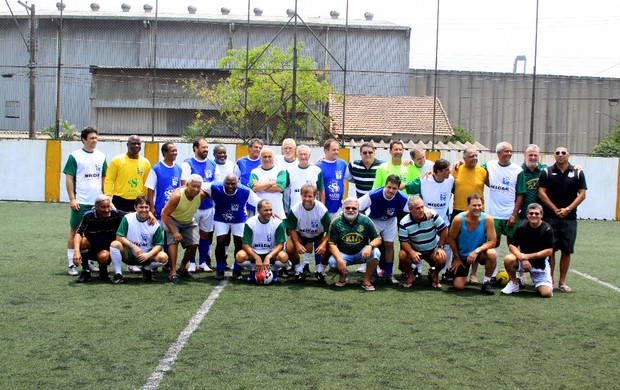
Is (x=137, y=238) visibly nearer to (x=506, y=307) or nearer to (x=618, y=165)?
(x=506, y=307)

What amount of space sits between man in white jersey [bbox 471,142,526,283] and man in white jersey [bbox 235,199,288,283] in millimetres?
2418

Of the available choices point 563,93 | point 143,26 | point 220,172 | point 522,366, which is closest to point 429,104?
point 563,93

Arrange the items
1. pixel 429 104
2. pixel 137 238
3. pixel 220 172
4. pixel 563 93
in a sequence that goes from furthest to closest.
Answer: pixel 429 104 → pixel 563 93 → pixel 220 172 → pixel 137 238

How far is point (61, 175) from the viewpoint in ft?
72.4

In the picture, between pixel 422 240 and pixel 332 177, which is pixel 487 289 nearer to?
pixel 422 240

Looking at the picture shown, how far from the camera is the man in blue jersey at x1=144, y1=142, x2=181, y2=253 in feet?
34.1

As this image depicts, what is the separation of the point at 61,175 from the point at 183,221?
42.3ft

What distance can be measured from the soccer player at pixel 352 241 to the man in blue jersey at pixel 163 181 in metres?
2.20

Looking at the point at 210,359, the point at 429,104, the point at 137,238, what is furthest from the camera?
the point at 429,104

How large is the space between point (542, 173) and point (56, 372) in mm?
6559

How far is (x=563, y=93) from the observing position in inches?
1371

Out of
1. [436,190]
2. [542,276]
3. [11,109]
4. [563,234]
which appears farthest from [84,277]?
[11,109]

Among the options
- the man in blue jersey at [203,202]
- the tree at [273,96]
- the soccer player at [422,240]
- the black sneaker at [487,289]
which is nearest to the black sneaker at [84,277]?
the man in blue jersey at [203,202]

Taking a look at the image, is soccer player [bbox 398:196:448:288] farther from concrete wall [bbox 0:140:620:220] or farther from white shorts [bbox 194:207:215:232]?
concrete wall [bbox 0:140:620:220]
